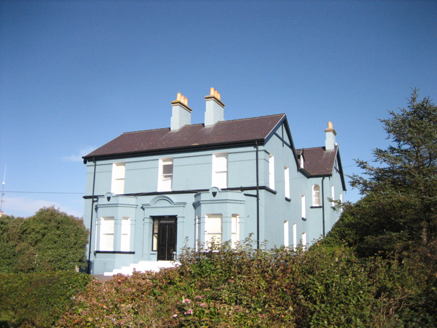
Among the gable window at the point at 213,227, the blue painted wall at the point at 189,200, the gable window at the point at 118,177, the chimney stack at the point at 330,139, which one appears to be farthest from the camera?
the chimney stack at the point at 330,139

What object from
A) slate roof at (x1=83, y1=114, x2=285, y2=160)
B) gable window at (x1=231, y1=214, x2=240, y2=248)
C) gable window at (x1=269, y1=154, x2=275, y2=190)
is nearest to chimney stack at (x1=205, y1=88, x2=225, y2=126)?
slate roof at (x1=83, y1=114, x2=285, y2=160)

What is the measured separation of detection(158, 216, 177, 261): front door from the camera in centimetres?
2017

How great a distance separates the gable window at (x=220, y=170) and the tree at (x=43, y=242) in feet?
22.0

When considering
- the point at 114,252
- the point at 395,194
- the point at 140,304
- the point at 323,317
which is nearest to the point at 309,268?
the point at 323,317

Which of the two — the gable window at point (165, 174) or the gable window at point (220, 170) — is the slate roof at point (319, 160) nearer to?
the gable window at point (220, 170)

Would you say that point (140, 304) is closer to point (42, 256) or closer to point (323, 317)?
point (323, 317)

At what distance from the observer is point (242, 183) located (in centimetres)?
1947

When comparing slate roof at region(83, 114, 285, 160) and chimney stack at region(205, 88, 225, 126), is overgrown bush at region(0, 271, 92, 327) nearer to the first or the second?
slate roof at region(83, 114, 285, 160)

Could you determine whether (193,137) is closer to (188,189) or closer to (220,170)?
(220,170)

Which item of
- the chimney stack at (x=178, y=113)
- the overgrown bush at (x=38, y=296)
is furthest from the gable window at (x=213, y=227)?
the overgrown bush at (x=38, y=296)

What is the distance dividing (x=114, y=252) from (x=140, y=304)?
1304cm

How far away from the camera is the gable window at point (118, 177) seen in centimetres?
2273

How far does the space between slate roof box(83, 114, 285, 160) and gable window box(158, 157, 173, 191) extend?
0.77m

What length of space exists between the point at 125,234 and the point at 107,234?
107 cm
